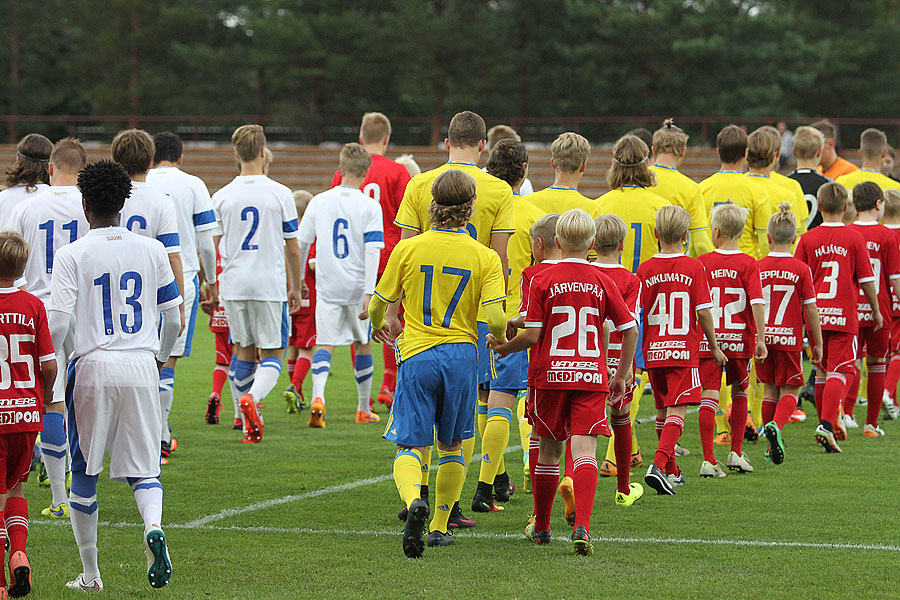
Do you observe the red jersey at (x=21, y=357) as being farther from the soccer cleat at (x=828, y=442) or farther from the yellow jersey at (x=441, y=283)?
the soccer cleat at (x=828, y=442)

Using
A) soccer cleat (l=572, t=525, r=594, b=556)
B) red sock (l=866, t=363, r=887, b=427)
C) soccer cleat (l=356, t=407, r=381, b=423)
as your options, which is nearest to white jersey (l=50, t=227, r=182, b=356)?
soccer cleat (l=572, t=525, r=594, b=556)

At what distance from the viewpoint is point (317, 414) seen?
34.4 feet

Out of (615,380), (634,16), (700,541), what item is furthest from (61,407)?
(634,16)

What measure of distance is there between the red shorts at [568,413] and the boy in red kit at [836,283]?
3706 millimetres

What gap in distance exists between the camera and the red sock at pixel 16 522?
5.56 metres

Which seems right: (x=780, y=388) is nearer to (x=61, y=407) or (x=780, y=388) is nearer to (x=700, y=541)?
(x=700, y=541)

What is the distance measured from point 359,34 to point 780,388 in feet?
106

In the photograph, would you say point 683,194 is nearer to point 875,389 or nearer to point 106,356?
→ point 875,389

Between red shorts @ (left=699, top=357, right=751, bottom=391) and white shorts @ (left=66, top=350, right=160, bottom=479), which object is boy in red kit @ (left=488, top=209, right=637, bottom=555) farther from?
red shorts @ (left=699, top=357, right=751, bottom=391)

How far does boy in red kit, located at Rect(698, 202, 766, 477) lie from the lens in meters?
8.06

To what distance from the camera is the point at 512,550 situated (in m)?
6.27

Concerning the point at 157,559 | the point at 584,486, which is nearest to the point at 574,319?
the point at 584,486

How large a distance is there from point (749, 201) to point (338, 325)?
144 inches

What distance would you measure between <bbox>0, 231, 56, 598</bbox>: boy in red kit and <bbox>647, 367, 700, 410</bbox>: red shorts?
3.84m
